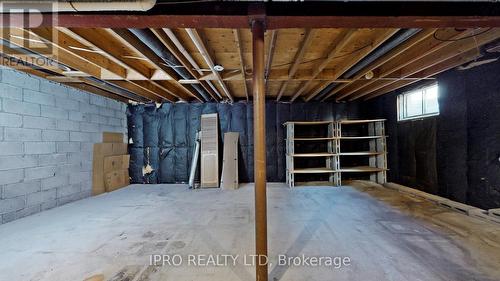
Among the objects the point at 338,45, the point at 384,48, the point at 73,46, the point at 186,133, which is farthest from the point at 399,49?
the point at 186,133

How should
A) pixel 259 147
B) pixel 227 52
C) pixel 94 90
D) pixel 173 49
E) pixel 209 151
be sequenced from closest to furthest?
pixel 259 147 < pixel 173 49 < pixel 227 52 < pixel 94 90 < pixel 209 151

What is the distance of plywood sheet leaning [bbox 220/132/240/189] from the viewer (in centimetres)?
503

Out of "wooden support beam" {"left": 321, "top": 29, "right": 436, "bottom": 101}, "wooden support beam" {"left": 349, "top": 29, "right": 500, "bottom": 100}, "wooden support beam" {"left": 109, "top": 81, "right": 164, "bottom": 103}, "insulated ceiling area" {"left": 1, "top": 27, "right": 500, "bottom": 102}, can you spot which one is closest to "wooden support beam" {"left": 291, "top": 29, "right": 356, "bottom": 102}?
"insulated ceiling area" {"left": 1, "top": 27, "right": 500, "bottom": 102}

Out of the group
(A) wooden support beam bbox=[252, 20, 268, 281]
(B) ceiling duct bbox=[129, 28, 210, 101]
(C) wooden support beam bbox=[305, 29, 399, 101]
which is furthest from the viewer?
(C) wooden support beam bbox=[305, 29, 399, 101]

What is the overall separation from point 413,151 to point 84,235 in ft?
18.0

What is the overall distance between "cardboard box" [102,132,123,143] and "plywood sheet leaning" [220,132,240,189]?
2574 millimetres

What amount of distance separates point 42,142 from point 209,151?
9.75 feet

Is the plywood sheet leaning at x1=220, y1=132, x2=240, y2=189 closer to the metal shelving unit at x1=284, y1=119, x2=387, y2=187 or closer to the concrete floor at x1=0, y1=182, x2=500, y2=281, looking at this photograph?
the concrete floor at x1=0, y1=182, x2=500, y2=281

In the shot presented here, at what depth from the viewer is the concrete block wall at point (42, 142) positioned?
10.2ft

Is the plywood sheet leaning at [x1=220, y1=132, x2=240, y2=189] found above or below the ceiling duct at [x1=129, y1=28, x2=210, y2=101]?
below

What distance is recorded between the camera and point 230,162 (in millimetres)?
5238

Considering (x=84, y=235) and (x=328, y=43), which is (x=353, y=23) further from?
(x=84, y=235)

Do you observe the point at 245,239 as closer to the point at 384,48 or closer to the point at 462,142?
the point at 384,48

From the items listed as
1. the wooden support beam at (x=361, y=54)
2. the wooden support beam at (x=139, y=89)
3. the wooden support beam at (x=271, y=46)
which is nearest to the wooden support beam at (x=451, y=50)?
the wooden support beam at (x=361, y=54)
